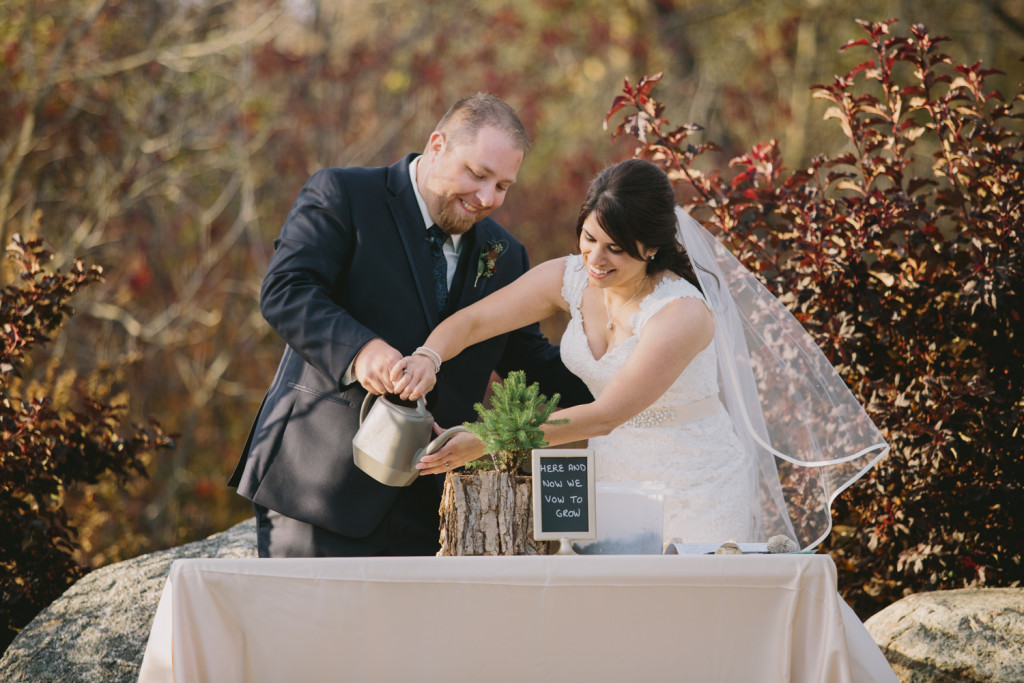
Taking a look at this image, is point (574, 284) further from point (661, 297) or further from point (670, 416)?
point (670, 416)

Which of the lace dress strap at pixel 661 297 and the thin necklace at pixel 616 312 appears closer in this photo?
the lace dress strap at pixel 661 297

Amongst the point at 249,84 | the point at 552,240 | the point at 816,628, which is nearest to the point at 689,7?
the point at 552,240

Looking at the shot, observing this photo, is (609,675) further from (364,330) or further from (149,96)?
(149,96)

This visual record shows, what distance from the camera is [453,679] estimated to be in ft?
5.95

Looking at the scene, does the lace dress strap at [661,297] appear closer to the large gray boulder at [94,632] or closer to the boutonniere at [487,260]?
the boutonniere at [487,260]

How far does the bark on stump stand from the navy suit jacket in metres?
0.65

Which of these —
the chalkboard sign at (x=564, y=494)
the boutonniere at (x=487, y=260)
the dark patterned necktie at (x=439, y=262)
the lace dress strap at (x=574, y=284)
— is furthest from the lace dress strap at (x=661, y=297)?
the chalkboard sign at (x=564, y=494)

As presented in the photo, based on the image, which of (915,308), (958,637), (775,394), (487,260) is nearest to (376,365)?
(487,260)

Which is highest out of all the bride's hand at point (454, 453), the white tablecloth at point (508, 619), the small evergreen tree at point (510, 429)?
the small evergreen tree at point (510, 429)

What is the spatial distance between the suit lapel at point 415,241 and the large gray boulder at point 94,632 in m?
1.27

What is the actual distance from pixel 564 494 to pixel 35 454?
1.95 meters

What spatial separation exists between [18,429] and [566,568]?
2027 millimetres

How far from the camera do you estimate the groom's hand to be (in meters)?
2.41

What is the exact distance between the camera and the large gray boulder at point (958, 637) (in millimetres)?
2660
